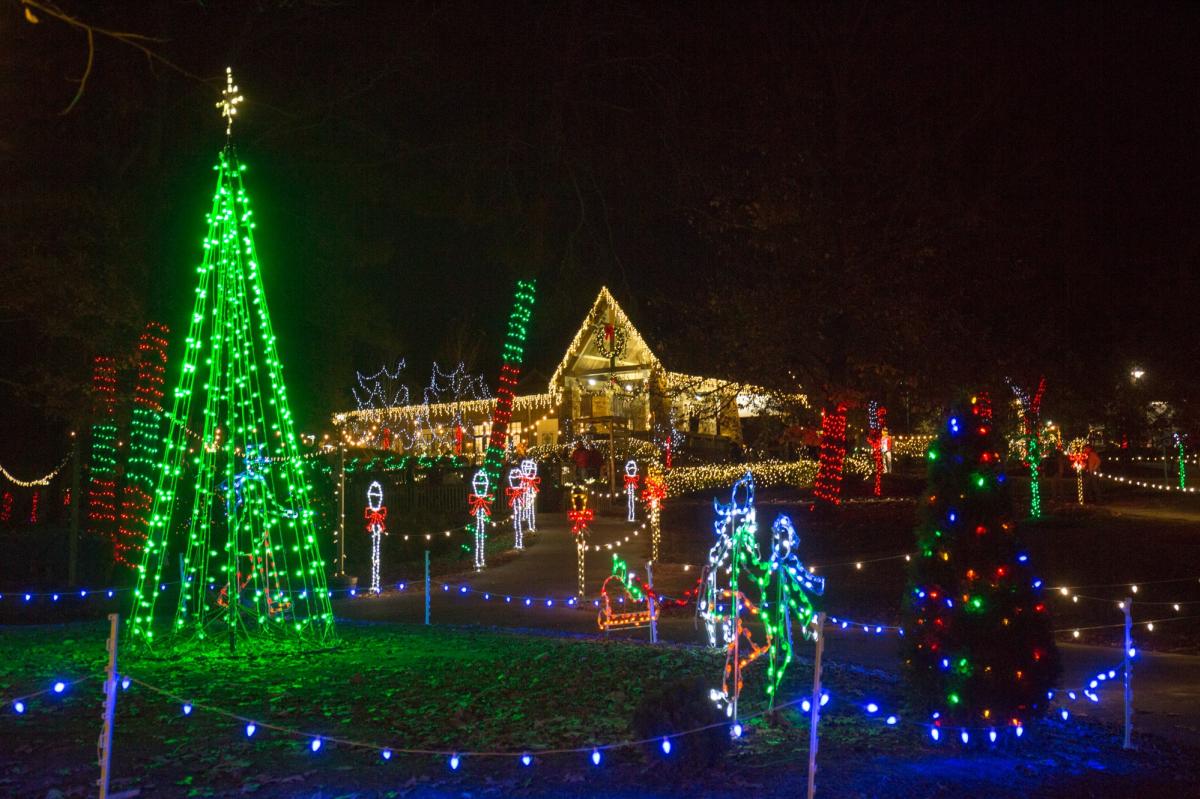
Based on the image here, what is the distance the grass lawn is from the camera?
19.0 feet

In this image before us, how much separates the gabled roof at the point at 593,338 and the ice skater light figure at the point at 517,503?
31.4 ft

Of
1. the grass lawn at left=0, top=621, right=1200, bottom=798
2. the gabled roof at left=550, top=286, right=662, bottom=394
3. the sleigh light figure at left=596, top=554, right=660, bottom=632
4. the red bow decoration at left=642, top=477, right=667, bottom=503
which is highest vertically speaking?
the gabled roof at left=550, top=286, right=662, bottom=394

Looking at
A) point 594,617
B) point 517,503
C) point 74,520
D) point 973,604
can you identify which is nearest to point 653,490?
point 517,503

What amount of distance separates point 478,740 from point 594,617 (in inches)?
262

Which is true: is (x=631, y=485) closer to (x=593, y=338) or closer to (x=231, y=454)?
(x=593, y=338)

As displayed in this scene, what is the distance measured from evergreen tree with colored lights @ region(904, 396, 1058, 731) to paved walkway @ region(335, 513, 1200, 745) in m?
0.48

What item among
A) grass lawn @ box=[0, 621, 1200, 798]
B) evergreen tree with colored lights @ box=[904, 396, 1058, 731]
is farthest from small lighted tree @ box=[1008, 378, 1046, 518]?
evergreen tree with colored lights @ box=[904, 396, 1058, 731]

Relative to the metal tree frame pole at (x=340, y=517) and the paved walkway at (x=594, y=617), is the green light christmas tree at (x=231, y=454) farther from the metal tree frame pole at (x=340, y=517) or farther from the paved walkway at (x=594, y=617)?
the metal tree frame pole at (x=340, y=517)

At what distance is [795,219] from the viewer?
17.0 metres

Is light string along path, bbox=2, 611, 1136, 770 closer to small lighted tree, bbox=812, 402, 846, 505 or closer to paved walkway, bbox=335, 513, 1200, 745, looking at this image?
paved walkway, bbox=335, 513, 1200, 745

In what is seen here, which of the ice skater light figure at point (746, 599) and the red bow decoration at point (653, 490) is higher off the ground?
the red bow decoration at point (653, 490)

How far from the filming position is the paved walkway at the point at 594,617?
830 cm

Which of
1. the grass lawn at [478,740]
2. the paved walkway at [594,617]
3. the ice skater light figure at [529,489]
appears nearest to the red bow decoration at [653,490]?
the paved walkway at [594,617]

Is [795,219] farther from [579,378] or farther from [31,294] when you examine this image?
[579,378]
